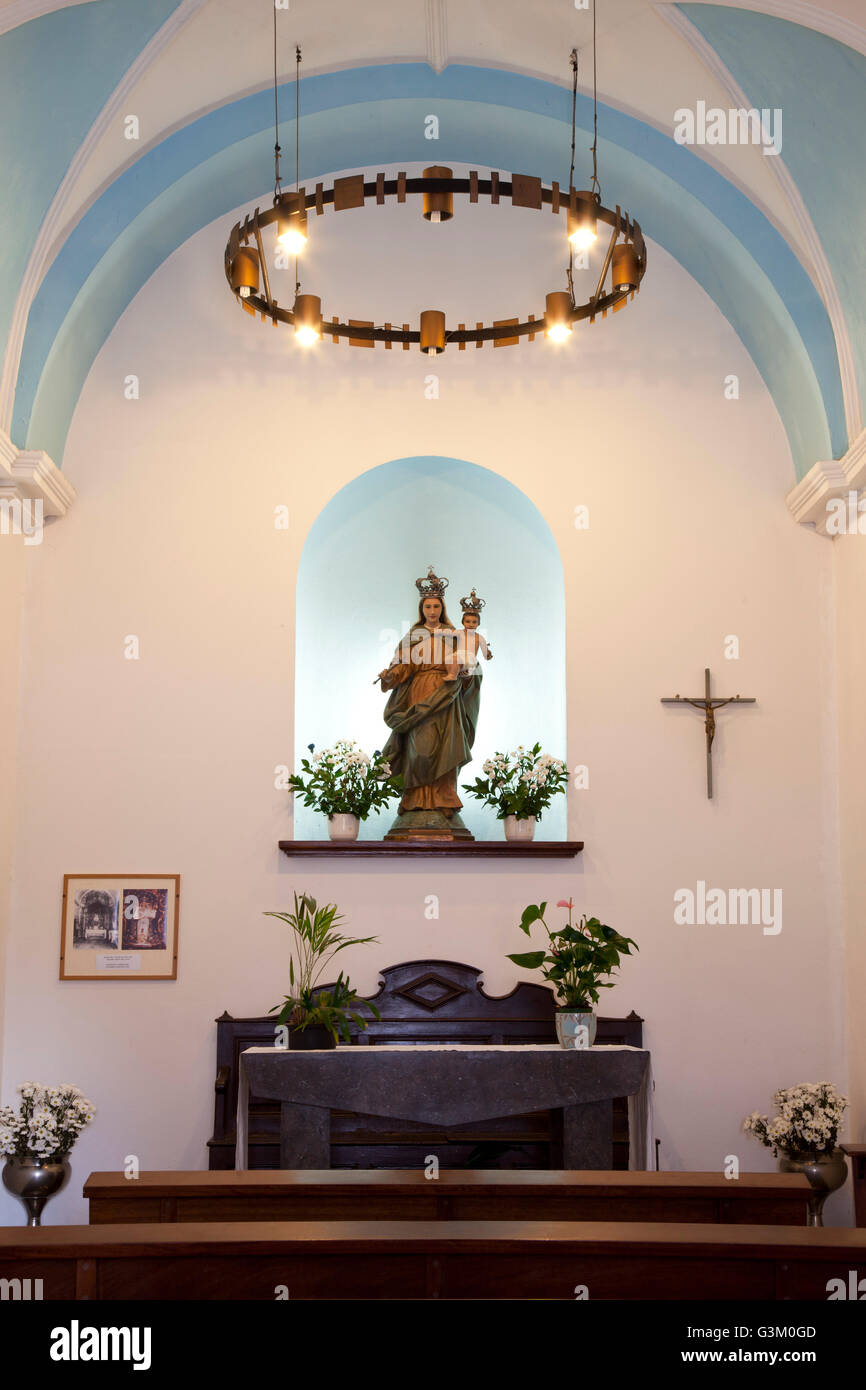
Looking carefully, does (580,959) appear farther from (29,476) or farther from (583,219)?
(29,476)

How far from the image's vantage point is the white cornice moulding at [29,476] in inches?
265

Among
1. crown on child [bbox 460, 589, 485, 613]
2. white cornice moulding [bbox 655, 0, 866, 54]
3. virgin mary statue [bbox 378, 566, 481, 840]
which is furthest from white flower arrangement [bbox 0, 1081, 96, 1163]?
white cornice moulding [bbox 655, 0, 866, 54]

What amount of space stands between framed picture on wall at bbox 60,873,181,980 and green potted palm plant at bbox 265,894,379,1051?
617 mm

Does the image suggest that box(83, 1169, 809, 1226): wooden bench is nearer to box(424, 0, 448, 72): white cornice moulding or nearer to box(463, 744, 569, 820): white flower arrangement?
box(463, 744, 569, 820): white flower arrangement

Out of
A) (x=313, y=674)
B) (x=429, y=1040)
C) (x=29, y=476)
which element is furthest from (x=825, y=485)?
(x=29, y=476)

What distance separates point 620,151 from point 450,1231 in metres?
6.21

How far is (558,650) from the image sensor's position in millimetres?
7977

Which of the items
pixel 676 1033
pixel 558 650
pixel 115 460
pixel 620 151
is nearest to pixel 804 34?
pixel 620 151

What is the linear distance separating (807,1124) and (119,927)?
386cm

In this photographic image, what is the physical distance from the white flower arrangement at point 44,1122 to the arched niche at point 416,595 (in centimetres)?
245

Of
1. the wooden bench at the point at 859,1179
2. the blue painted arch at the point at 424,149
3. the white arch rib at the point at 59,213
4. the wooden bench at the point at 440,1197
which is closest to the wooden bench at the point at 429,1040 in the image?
the wooden bench at the point at 859,1179

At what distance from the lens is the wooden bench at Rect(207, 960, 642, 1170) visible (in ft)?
22.0

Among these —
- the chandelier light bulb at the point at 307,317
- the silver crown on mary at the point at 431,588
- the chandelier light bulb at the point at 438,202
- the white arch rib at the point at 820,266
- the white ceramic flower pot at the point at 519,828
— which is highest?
the white arch rib at the point at 820,266

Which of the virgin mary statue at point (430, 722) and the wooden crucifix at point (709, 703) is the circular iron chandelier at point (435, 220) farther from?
the wooden crucifix at point (709, 703)
